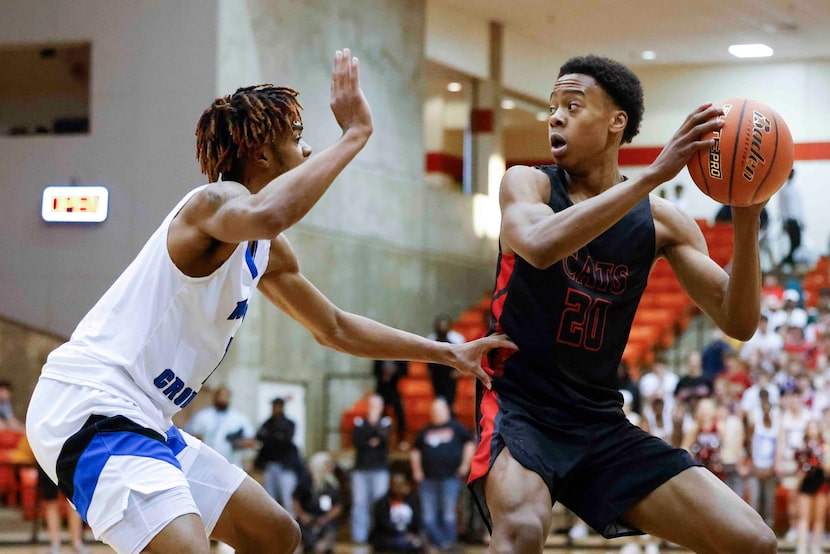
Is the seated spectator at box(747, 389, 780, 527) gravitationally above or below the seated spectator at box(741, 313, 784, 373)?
below

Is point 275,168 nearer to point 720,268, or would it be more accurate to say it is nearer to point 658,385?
point 720,268

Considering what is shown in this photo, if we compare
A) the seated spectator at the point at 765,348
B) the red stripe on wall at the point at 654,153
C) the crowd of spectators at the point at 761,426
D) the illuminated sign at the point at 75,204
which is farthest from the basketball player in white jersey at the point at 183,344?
the red stripe on wall at the point at 654,153

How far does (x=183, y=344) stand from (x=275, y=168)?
0.63m

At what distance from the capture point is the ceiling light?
21.8 metres

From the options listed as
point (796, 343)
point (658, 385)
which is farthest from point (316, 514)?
point (796, 343)

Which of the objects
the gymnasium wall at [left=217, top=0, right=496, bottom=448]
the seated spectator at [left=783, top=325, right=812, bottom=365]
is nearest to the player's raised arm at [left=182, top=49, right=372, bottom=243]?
the gymnasium wall at [left=217, top=0, right=496, bottom=448]

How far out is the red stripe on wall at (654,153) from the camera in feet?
74.7

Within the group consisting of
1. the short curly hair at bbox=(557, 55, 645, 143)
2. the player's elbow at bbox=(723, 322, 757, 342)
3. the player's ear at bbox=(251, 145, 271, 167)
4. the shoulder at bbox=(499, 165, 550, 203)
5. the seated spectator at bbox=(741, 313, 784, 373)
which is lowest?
the seated spectator at bbox=(741, 313, 784, 373)

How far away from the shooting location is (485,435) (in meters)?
4.29

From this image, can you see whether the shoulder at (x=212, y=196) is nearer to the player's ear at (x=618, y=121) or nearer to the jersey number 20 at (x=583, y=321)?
the jersey number 20 at (x=583, y=321)

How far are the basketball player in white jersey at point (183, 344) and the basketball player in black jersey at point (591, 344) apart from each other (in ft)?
2.56

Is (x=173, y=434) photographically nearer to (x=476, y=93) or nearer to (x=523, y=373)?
(x=523, y=373)

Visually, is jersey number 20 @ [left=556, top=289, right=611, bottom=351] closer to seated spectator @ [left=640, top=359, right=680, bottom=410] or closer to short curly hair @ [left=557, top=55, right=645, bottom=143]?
short curly hair @ [left=557, top=55, right=645, bottom=143]

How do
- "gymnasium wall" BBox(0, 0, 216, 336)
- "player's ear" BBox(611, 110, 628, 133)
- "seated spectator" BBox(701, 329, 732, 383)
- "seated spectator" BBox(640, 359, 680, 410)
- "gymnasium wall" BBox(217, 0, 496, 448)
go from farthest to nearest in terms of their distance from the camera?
"seated spectator" BBox(701, 329, 732, 383) → "gymnasium wall" BBox(217, 0, 496, 448) → "seated spectator" BBox(640, 359, 680, 410) → "gymnasium wall" BBox(0, 0, 216, 336) → "player's ear" BBox(611, 110, 628, 133)
